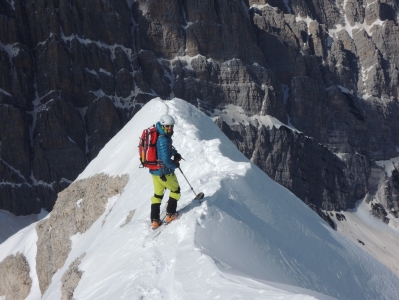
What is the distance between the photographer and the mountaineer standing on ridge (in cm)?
995

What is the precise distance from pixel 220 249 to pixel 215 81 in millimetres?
97740

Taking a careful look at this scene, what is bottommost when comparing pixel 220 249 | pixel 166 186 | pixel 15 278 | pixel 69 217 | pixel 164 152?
pixel 15 278

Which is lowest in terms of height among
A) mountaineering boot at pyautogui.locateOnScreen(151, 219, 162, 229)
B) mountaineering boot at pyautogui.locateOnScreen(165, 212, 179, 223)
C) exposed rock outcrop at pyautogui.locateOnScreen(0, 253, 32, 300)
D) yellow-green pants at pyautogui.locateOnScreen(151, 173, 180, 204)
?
exposed rock outcrop at pyautogui.locateOnScreen(0, 253, 32, 300)

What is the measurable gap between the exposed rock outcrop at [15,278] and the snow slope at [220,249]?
5284 mm

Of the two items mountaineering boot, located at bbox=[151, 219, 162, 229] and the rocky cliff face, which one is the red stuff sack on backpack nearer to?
mountaineering boot, located at bbox=[151, 219, 162, 229]

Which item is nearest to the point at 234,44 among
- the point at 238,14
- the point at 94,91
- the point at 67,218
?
the point at 238,14

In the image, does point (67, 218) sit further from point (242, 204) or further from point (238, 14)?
point (238, 14)

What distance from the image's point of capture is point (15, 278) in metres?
20.3

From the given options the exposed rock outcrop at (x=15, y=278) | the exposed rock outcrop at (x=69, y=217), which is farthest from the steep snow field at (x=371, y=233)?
the exposed rock outcrop at (x=69, y=217)

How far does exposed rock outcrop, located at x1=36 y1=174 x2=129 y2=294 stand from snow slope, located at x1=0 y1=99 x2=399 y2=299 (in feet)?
2.44

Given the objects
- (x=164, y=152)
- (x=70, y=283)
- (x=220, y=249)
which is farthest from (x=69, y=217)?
(x=220, y=249)

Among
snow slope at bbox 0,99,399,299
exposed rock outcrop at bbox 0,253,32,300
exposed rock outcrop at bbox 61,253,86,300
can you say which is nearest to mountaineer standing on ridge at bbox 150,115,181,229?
snow slope at bbox 0,99,399,299

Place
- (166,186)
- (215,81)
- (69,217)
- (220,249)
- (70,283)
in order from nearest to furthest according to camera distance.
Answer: (220,249), (166,186), (70,283), (69,217), (215,81)

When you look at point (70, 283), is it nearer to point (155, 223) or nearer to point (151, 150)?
point (155, 223)
